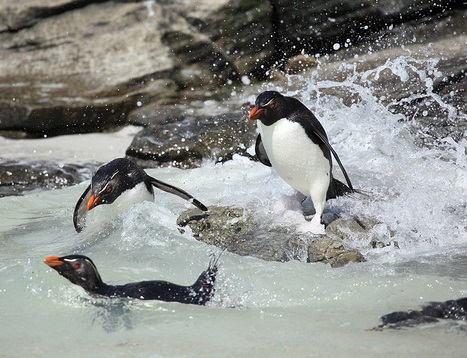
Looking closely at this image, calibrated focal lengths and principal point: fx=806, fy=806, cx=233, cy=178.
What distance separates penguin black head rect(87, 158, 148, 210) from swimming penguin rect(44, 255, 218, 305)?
3.46 feet

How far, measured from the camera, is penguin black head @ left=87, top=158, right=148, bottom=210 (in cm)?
434

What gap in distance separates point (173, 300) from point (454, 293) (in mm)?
1211

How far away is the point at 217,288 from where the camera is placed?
11.3 feet

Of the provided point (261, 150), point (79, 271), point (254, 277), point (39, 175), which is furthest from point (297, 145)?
point (39, 175)

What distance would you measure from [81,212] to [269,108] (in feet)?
4.35

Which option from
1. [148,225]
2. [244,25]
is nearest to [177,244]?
[148,225]

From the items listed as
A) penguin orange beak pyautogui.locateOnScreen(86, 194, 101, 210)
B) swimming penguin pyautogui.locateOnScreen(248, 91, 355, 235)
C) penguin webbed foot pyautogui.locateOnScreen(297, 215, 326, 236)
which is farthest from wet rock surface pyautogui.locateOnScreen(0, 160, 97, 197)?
penguin webbed foot pyautogui.locateOnScreen(297, 215, 326, 236)

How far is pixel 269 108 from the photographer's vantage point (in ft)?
13.6

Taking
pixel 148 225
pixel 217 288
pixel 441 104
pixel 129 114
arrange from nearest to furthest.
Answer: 1. pixel 217 288
2. pixel 148 225
3. pixel 441 104
4. pixel 129 114

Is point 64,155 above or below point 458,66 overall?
below

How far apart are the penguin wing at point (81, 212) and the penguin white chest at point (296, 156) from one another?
3.61ft

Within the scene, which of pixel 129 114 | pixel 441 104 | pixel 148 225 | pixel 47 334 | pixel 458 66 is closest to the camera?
pixel 47 334

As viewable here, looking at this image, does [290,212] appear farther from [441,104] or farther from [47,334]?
[441,104]

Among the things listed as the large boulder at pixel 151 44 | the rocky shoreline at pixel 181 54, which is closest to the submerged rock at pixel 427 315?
the rocky shoreline at pixel 181 54
